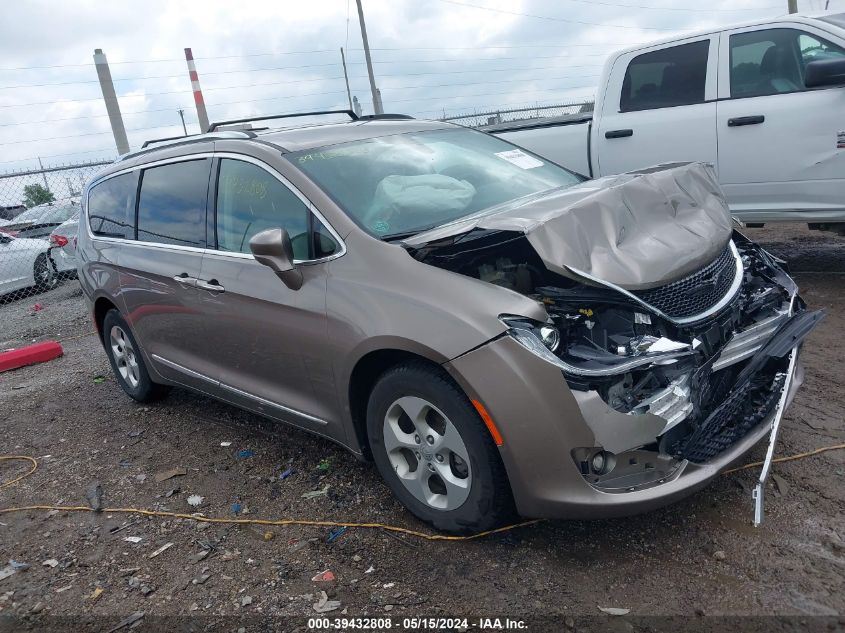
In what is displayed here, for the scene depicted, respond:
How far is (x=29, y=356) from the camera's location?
7285mm

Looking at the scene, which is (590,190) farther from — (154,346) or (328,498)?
(154,346)

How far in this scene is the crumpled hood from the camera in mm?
2832

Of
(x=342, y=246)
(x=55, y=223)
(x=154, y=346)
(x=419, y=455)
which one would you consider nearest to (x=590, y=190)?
(x=342, y=246)

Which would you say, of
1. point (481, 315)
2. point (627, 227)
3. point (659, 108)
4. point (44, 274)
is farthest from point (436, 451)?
point (44, 274)

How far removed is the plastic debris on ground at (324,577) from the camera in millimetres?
3010

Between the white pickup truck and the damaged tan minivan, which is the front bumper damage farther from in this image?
the white pickup truck

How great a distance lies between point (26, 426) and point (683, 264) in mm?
4876

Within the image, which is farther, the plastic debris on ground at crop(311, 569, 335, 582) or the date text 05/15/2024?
the plastic debris on ground at crop(311, 569, 335, 582)

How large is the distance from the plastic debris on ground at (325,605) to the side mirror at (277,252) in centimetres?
139

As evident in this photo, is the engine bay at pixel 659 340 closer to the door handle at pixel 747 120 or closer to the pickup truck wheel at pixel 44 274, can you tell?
the door handle at pixel 747 120

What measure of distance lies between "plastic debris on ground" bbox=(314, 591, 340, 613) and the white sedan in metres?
10.8

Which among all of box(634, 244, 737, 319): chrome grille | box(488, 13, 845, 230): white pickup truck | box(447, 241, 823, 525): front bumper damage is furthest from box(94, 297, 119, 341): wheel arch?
box(488, 13, 845, 230): white pickup truck

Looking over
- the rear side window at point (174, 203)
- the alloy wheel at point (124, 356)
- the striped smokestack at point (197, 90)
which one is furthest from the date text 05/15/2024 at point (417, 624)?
the striped smokestack at point (197, 90)

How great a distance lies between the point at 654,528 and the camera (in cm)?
304
